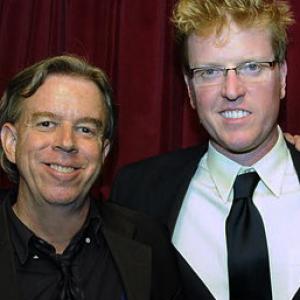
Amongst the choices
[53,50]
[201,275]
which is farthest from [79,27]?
[201,275]

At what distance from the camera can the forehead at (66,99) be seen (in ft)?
5.15

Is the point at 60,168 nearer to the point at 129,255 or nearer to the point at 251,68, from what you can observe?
the point at 129,255

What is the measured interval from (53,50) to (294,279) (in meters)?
1.19

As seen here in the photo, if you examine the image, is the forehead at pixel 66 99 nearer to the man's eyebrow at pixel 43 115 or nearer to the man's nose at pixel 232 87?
the man's eyebrow at pixel 43 115

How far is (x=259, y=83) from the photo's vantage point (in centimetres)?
164

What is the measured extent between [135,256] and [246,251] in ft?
0.98

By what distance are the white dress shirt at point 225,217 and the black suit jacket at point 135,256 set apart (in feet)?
0.23

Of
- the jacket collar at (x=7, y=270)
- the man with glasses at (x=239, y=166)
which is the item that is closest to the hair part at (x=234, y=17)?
the man with glasses at (x=239, y=166)

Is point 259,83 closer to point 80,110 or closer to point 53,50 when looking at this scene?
point 80,110

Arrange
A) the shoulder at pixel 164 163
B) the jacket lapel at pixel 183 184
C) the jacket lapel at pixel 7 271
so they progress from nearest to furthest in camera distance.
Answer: the jacket lapel at pixel 7 271 → the jacket lapel at pixel 183 184 → the shoulder at pixel 164 163

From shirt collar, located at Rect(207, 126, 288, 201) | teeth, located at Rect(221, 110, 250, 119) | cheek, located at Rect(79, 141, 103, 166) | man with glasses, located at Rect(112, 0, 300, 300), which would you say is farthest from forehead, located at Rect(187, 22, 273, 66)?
cheek, located at Rect(79, 141, 103, 166)

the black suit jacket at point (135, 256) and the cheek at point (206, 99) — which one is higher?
the cheek at point (206, 99)

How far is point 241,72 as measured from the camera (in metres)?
1.64

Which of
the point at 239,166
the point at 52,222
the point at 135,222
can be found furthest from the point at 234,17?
the point at 52,222
